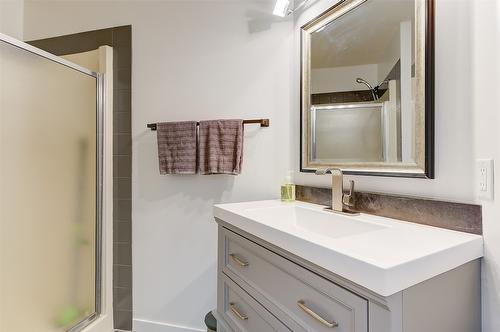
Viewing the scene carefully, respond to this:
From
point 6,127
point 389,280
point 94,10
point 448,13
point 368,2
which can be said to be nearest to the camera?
point 389,280

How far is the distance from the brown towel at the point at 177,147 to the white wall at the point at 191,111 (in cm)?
13

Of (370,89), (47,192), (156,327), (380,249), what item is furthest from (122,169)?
(380,249)

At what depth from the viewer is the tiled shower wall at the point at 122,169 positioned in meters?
1.87

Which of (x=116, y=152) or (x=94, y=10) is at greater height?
(x=94, y=10)

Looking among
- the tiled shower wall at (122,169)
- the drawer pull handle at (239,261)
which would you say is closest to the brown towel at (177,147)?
the tiled shower wall at (122,169)

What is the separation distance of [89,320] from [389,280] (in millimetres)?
1956

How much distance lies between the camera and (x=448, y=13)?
2.90ft

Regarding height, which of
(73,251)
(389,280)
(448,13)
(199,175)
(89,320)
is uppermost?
(448,13)

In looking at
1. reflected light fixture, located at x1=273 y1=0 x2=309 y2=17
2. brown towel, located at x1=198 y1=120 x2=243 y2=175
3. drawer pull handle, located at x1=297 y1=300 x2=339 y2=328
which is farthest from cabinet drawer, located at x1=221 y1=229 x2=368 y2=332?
reflected light fixture, located at x1=273 y1=0 x2=309 y2=17

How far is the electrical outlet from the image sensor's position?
751mm

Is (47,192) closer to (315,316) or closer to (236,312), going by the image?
(236,312)

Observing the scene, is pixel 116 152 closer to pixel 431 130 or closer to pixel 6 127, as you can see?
pixel 6 127

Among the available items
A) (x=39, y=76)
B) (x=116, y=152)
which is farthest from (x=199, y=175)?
(x=39, y=76)

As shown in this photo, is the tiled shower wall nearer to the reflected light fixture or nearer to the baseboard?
the baseboard
